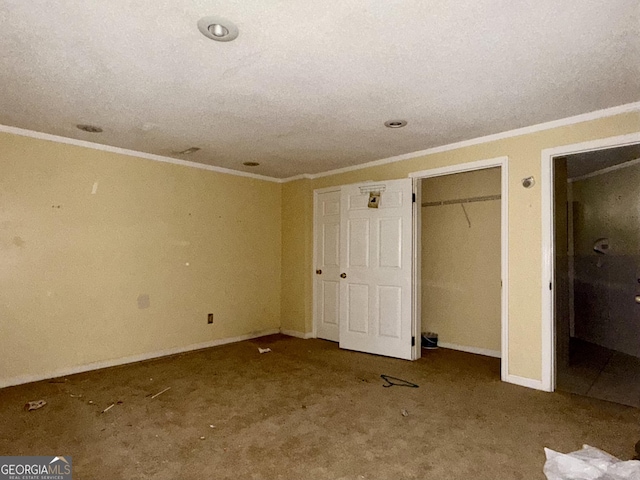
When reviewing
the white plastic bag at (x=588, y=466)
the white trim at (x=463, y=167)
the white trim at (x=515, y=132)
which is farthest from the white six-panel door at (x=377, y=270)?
the white plastic bag at (x=588, y=466)

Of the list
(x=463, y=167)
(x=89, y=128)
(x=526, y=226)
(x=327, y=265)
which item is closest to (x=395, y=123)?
(x=463, y=167)

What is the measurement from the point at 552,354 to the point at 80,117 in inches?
179

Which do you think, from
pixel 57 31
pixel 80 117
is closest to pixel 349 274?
pixel 80 117

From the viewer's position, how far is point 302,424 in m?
2.70

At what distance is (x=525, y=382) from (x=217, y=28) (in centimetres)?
370

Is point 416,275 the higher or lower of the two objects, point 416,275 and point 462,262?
the lower

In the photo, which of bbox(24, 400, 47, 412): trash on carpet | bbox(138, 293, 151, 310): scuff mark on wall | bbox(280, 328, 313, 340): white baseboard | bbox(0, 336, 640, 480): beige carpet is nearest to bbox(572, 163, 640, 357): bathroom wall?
Result: bbox(0, 336, 640, 480): beige carpet

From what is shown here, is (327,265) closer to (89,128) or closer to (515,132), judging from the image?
(515,132)

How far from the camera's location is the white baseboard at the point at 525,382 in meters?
3.39

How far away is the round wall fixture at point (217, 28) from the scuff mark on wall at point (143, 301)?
127 inches

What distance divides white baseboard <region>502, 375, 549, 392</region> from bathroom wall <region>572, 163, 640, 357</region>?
6.34ft

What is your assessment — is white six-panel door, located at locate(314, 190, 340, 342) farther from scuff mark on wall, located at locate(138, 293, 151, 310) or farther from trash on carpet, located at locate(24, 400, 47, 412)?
trash on carpet, located at locate(24, 400, 47, 412)

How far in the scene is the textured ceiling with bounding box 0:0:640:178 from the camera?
6.00 feet

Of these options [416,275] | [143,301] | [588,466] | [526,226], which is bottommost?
[588,466]
